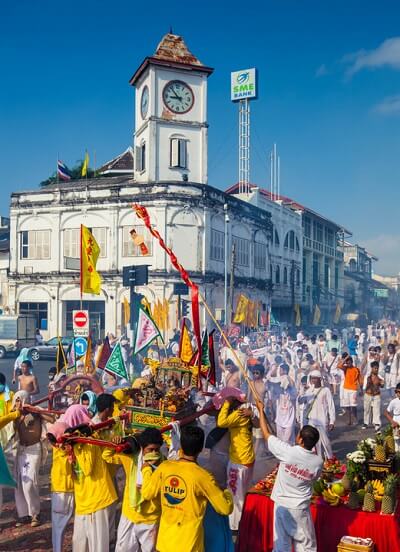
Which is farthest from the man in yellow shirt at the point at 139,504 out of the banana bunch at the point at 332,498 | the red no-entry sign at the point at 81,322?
the red no-entry sign at the point at 81,322

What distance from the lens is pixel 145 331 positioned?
44.4ft

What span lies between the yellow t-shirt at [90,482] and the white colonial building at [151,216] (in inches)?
1115

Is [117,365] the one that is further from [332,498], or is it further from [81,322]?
[332,498]

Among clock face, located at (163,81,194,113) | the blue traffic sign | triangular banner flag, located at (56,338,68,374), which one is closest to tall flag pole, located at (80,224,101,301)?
the blue traffic sign

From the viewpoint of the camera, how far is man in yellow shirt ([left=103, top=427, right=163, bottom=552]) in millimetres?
5246

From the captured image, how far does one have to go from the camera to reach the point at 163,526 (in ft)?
15.7

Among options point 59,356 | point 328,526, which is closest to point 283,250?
point 59,356

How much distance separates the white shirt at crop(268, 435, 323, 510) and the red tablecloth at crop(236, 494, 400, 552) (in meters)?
0.64

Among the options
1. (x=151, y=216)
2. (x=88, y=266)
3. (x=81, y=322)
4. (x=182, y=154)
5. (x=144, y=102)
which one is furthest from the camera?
(x=144, y=102)

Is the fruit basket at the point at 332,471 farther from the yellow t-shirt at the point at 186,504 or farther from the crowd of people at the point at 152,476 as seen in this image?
the yellow t-shirt at the point at 186,504

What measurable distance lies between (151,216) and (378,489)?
97.2 ft

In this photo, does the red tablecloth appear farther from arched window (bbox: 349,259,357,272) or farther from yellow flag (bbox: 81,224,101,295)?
arched window (bbox: 349,259,357,272)

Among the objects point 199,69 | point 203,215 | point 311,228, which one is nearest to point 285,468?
point 203,215

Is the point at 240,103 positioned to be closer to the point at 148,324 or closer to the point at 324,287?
the point at 324,287
